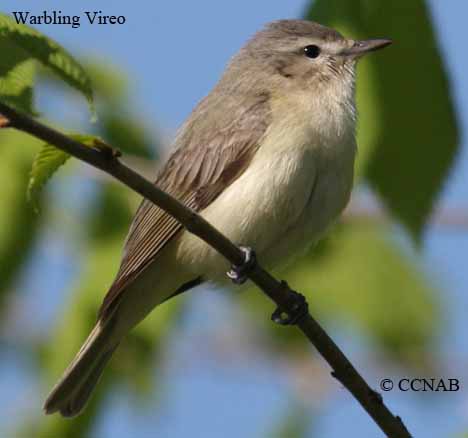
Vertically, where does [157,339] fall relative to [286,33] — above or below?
below

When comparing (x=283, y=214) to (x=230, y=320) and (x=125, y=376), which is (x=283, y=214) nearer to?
(x=125, y=376)

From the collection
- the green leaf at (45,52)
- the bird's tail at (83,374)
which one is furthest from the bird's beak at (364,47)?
the bird's tail at (83,374)

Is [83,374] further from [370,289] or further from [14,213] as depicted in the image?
[370,289]

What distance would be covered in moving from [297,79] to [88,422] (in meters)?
1.71

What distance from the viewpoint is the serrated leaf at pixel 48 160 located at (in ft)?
6.04

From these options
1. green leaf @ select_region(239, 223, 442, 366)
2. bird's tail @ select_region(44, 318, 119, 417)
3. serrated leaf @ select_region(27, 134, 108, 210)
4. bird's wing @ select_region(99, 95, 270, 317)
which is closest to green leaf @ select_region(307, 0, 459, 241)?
bird's wing @ select_region(99, 95, 270, 317)

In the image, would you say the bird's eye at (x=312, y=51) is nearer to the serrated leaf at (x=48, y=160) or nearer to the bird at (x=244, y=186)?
the bird at (x=244, y=186)

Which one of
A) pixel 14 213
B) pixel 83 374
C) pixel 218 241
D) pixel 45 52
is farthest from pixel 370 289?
pixel 45 52

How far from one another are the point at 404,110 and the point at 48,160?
1.23 m

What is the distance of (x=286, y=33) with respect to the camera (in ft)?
14.3

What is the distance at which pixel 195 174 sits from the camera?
Result: 3.71 metres

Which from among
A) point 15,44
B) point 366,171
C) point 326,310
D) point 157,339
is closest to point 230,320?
point 326,310

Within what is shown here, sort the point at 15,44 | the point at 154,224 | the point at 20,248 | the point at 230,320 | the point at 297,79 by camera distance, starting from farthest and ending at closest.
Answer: the point at 230,320, the point at 297,79, the point at 154,224, the point at 20,248, the point at 15,44

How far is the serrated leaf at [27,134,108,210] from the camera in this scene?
184cm
